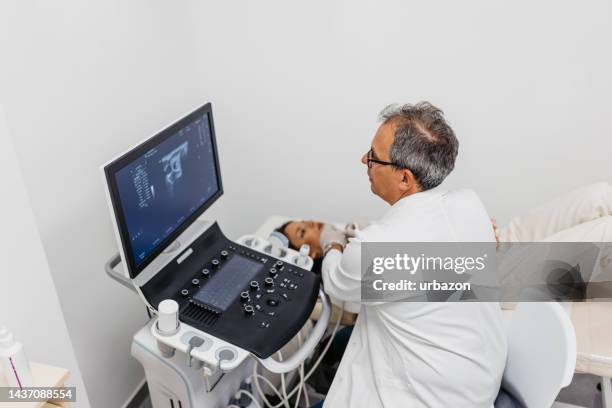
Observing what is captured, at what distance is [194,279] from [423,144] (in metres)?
0.76

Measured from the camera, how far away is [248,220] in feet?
9.02

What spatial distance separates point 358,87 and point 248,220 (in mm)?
901

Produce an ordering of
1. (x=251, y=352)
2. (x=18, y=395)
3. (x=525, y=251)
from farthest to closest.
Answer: (x=525, y=251)
(x=251, y=352)
(x=18, y=395)

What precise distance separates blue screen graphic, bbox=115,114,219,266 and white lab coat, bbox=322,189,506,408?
0.53m

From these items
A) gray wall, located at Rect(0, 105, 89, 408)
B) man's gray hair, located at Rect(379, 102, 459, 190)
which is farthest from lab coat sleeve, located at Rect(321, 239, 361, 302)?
gray wall, located at Rect(0, 105, 89, 408)

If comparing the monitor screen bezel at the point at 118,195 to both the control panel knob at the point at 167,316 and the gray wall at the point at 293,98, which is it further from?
the gray wall at the point at 293,98

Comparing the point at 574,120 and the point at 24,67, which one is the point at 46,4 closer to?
the point at 24,67

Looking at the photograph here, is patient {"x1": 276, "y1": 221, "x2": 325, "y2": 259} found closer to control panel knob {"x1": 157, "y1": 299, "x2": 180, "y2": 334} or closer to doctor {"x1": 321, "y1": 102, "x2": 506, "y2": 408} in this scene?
doctor {"x1": 321, "y1": 102, "x2": 506, "y2": 408}

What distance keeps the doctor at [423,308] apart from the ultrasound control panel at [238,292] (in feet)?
0.62

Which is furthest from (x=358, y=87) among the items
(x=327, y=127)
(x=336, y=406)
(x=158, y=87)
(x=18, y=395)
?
(x=18, y=395)

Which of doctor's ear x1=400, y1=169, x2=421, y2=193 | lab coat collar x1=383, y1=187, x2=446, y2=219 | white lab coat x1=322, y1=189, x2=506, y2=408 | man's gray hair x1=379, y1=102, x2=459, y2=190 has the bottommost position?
white lab coat x1=322, y1=189, x2=506, y2=408

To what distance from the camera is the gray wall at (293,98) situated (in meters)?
1.67

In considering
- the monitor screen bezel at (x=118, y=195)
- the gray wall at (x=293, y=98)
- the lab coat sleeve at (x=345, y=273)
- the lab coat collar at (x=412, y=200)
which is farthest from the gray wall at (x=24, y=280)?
the lab coat collar at (x=412, y=200)

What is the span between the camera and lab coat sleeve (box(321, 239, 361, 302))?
1428mm
